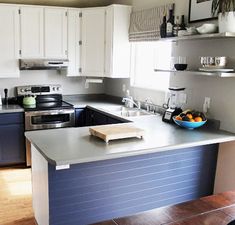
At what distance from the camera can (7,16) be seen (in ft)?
13.4

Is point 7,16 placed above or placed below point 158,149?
above

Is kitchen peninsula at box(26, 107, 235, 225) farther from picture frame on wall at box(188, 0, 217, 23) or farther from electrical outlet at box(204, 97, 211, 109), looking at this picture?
picture frame on wall at box(188, 0, 217, 23)

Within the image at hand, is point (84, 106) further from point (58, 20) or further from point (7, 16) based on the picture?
point (7, 16)

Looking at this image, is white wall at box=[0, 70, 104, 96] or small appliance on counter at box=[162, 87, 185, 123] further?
white wall at box=[0, 70, 104, 96]

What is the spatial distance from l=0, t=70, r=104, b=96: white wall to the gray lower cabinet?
26.1 inches

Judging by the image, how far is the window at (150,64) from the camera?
394 cm

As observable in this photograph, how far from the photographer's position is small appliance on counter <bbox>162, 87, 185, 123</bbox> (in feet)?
10.7

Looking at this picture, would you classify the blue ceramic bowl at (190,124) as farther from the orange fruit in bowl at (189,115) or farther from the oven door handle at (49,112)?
the oven door handle at (49,112)

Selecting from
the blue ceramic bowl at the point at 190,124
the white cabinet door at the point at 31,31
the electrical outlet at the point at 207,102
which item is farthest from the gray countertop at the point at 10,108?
the electrical outlet at the point at 207,102

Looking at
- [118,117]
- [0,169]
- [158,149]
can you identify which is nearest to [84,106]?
[118,117]

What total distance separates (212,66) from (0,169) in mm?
3011

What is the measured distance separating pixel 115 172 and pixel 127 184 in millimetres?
164

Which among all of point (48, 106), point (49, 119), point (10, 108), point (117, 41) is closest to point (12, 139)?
point (10, 108)

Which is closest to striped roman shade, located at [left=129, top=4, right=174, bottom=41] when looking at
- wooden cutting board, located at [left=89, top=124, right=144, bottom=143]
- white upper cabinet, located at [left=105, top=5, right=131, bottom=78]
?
white upper cabinet, located at [left=105, top=5, right=131, bottom=78]
